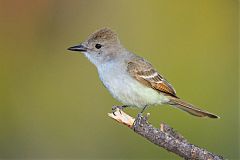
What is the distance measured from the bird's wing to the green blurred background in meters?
1.27

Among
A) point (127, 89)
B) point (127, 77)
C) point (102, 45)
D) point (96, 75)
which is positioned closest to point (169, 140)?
point (127, 89)

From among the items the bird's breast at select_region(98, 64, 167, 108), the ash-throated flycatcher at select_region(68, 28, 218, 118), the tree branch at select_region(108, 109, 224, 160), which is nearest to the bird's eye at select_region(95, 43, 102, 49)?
the ash-throated flycatcher at select_region(68, 28, 218, 118)

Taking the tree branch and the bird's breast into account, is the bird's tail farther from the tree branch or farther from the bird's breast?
the tree branch

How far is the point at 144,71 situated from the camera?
5.43 m

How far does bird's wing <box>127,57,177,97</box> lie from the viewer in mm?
5355

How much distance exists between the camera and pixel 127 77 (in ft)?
17.4

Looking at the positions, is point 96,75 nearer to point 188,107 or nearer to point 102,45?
point 102,45

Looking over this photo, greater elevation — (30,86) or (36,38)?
(36,38)

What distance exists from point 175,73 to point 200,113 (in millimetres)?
2336

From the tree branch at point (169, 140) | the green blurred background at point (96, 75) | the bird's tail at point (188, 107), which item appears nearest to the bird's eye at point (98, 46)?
the bird's tail at point (188, 107)

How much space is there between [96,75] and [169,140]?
3574mm

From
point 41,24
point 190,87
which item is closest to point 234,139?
point 190,87

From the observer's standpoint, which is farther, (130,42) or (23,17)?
(23,17)

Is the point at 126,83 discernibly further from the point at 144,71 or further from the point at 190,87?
the point at 190,87
